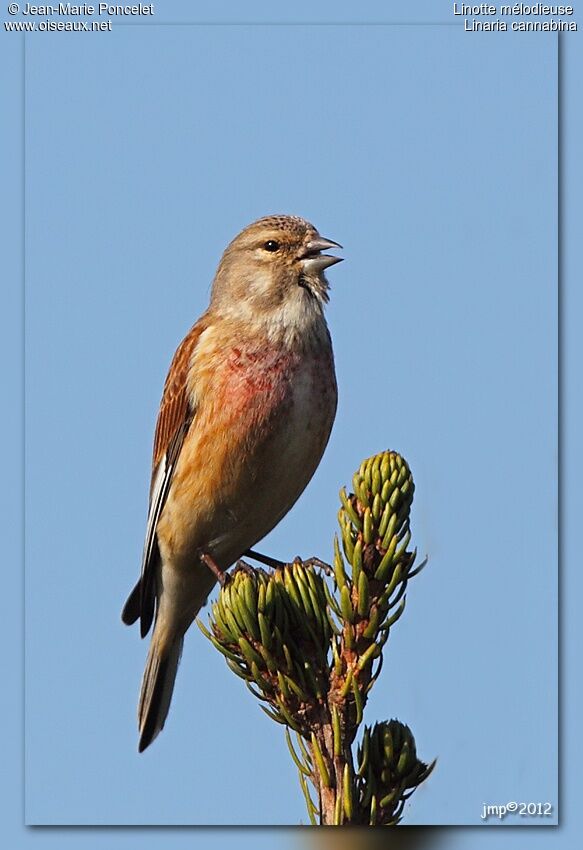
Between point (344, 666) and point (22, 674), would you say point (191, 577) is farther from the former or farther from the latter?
point (344, 666)

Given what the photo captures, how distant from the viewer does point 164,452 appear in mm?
5020

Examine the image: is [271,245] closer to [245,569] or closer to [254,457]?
[254,457]

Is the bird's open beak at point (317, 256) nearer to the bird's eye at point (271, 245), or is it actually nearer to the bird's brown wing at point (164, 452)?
the bird's eye at point (271, 245)

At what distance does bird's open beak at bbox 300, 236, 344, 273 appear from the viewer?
16.0 feet

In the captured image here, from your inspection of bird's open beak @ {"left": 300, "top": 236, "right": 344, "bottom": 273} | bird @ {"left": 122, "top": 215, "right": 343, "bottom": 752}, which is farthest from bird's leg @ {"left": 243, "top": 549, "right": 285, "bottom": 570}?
bird's open beak @ {"left": 300, "top": 236, "right": 344, "bottom": 273}

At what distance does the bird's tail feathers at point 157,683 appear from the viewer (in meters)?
4.94

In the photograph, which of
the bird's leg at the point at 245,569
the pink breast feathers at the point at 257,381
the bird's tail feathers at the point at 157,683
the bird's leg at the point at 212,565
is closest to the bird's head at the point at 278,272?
the pink breast feathers at the point at 257,381

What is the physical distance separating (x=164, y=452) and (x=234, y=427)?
498 mm

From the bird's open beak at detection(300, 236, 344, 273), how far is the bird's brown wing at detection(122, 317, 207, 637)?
1.67 ft

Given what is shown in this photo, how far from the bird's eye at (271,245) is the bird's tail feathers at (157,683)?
5.59 ft

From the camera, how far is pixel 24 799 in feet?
13.3

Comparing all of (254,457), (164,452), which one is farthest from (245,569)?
(164,452)

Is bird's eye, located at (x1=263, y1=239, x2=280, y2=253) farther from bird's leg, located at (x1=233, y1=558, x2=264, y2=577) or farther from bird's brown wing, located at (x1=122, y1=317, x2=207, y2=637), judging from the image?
bird's leg, located at (x1=233, y1=558, x2=264, y2=577)

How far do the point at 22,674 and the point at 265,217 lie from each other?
2.15 m
